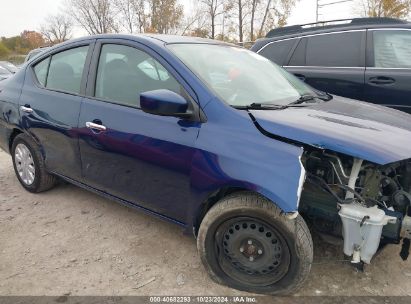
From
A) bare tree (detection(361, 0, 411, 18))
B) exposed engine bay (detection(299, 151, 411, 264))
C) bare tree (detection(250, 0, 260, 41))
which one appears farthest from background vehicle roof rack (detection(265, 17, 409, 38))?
bare tree (detection(250, 0, 260, 41))

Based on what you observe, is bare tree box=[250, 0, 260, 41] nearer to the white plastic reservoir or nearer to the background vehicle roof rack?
the background vehicle roof rack

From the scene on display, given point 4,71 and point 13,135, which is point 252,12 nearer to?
point 4,71

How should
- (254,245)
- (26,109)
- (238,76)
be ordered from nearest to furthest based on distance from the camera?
(254,245)
(238,76)
(26,109)

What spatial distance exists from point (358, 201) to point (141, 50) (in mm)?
1917

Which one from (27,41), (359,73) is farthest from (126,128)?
(27,41)

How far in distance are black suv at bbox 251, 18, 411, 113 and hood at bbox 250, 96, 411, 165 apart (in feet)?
5.59

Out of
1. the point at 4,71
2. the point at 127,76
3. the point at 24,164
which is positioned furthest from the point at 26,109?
the point at 4,71

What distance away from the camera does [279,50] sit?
5.36 metres

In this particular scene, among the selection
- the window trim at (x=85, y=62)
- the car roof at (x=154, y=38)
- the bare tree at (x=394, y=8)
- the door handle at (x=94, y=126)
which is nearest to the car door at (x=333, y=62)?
the car roof at (x=154, y=38)

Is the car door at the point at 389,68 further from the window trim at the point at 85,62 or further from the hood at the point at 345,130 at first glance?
the window trim at the point at 85,62

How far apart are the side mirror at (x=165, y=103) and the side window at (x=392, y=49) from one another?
2996mm

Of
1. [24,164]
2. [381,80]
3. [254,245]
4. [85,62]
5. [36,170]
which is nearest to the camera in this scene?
[254,245]

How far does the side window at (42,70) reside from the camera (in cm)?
387

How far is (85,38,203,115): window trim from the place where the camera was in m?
2.64
